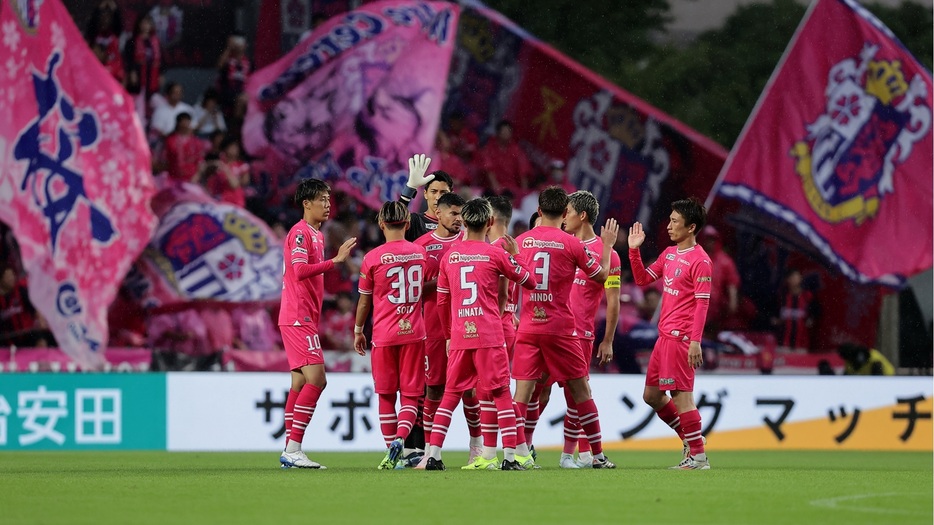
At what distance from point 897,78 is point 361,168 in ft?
24.8

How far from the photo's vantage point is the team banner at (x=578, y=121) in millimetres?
19094

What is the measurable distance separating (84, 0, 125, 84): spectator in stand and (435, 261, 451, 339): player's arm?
10.1 meters

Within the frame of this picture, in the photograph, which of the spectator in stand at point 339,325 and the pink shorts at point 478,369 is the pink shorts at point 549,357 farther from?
the spectator in stand at point 339,325

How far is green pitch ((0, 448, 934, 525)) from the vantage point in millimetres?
6648

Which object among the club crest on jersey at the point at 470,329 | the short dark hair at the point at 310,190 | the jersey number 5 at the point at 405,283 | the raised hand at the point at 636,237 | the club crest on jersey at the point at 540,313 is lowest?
the club crest on jersey at the point at 470,329

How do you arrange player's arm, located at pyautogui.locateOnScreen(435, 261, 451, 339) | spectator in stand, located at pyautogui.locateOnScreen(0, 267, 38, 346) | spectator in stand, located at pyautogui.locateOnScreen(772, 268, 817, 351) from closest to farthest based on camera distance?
player's arm, located at pyautogui.locateOnScreen(435, 261, 451, 339) < spectator in stand, located at pyautogui.locateOnScreen(0, 267, 38, 346) < spectator in stand, located at pyautogui.locateOnScreen(772, 268, 817, 351)

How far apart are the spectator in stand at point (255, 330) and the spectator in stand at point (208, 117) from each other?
248 centimetres

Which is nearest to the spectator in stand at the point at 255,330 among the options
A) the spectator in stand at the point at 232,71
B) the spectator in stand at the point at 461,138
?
the spectator in stand at the point at 232,71

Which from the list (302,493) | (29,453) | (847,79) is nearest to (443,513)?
(302,493)

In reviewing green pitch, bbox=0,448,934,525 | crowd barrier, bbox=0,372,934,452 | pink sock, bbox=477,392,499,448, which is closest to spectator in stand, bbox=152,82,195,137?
crowd barrier, bbox=0,372,934,452

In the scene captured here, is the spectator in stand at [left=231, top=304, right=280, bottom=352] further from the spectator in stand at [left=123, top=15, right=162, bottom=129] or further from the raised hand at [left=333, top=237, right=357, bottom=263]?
the raised hand at [left=333, top=237, right=357, bottom=263]

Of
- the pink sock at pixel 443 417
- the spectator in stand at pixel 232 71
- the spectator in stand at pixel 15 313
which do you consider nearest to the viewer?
the pink sock at pixel 443 417

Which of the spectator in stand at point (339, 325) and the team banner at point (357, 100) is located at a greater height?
the team banner at point (357, 100)

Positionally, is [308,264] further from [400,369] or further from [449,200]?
[449,200]
